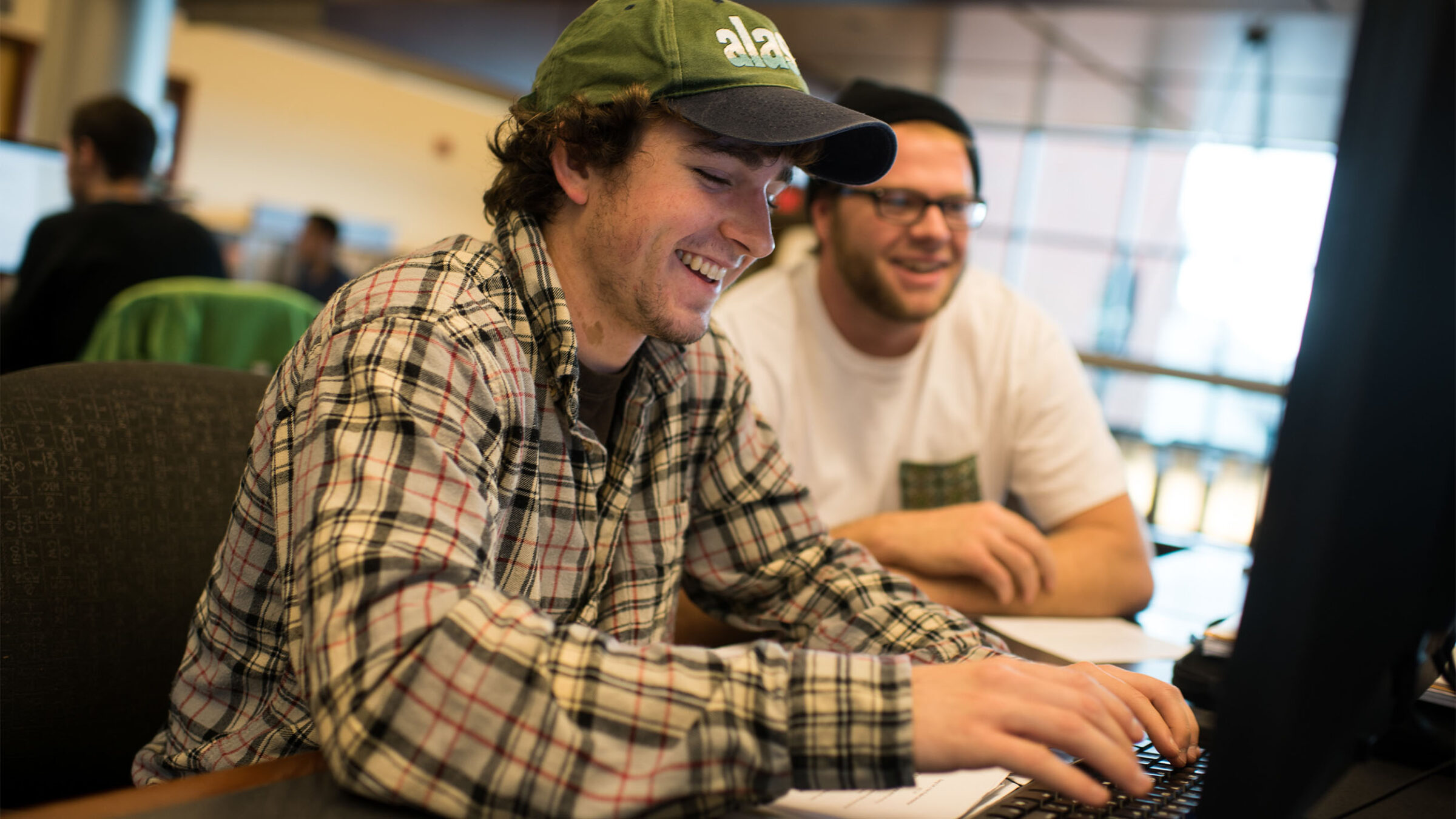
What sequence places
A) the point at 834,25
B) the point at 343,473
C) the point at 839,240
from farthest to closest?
the point at 834,25, the point at 839,240, the point at 343,473

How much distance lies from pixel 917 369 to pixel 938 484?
0.63 ft

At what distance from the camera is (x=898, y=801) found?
0.70 meters

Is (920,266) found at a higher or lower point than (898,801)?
higher

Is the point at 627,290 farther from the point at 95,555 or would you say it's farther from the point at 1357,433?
the point at 1357,433

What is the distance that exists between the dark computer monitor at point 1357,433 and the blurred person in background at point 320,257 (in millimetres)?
6470

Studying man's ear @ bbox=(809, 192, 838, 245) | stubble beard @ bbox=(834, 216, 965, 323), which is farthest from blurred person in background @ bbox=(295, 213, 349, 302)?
stubble beard @ bbox=(834, 216, 965, 323)

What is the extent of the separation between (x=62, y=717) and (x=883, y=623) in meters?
0.67

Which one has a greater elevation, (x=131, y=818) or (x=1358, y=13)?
(x=1358, y=13)

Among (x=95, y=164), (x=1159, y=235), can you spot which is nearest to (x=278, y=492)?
(x=95, y=164)

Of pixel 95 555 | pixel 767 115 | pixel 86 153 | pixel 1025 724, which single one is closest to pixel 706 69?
pixel 767 115

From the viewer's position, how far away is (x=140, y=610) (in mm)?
921

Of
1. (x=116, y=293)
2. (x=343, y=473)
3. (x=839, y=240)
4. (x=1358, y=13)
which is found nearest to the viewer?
(x=1358, y=13)

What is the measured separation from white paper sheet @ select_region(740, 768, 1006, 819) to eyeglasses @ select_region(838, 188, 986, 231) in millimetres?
1010

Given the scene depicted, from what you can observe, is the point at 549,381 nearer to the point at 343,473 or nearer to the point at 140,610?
the point at 343,473
